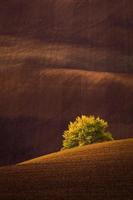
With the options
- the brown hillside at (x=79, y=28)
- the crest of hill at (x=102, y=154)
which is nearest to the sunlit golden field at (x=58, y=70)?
the brown hillside at (x=79, y=28)

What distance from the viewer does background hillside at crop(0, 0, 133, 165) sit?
1984 inches

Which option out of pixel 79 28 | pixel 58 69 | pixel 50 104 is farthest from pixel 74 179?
pixel 79 28

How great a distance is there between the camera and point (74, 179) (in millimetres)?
14648

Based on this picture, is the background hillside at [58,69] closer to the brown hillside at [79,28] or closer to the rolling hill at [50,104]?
the rolling hill at [50,104]

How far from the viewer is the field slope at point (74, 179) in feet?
43.1

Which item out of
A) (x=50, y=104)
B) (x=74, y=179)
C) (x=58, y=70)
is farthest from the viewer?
(x=58, y=70)

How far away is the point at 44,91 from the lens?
53750 millimetres

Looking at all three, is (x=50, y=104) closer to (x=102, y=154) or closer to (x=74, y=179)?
(x=102, y=154)

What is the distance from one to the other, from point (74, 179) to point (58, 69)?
43340mm

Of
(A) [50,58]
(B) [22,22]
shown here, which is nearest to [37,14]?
(B) [22,22]

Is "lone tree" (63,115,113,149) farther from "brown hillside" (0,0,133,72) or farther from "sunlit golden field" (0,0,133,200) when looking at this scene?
"brown hillside" (0,0,133,72)

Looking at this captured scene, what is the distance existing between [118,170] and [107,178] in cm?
93

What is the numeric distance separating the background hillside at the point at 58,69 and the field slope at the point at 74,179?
29.8 m

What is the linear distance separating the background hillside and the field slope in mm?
29752
